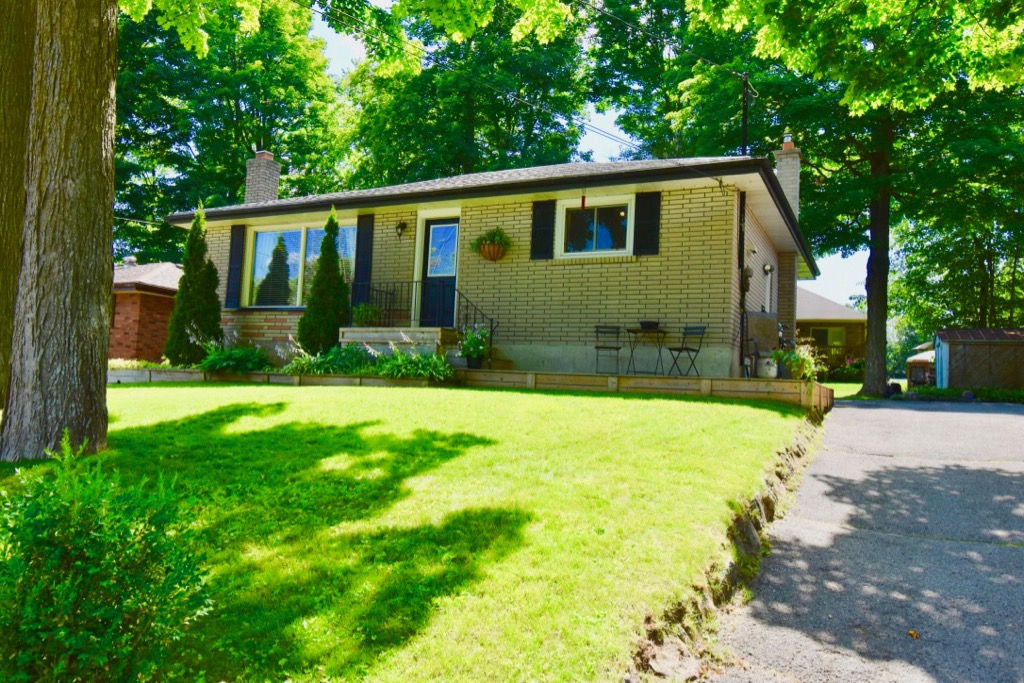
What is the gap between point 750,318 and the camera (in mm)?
11219

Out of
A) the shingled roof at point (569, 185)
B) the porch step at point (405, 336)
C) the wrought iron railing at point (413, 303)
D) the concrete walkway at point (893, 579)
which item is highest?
the shingled roof at point (569, 185)

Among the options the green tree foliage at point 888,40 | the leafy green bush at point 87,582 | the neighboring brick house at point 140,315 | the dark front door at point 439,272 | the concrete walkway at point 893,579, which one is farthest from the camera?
the neighboring brick house at point 140,315

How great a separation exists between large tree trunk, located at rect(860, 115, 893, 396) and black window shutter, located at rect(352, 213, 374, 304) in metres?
13.4

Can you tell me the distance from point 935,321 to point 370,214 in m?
28.2

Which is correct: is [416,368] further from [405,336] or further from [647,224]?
[647,224]

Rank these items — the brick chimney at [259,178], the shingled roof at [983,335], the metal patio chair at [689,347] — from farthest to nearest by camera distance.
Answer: the shingled roof at [983,335] < the brick chimney at [259,178] < the metal patio chair at [689,347]

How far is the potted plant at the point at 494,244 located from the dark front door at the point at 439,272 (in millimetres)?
850

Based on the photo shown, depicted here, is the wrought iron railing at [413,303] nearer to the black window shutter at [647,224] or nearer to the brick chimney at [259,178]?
the black window shutter at [647,224]

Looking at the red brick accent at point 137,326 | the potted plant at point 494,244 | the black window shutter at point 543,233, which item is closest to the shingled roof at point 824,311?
the black window shutter at point 543,233

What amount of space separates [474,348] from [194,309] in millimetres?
6174

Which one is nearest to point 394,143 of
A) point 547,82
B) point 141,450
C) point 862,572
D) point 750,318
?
point 547,82

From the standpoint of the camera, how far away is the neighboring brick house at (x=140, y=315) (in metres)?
17.5

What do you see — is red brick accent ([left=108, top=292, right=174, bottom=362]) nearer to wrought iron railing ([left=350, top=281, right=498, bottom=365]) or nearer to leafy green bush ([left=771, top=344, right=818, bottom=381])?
wrought iron railing ([left=350, top=281, right=498, bottom=365])

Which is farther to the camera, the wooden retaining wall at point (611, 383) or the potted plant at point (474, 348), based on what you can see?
the potted plant at point (474, 348)
